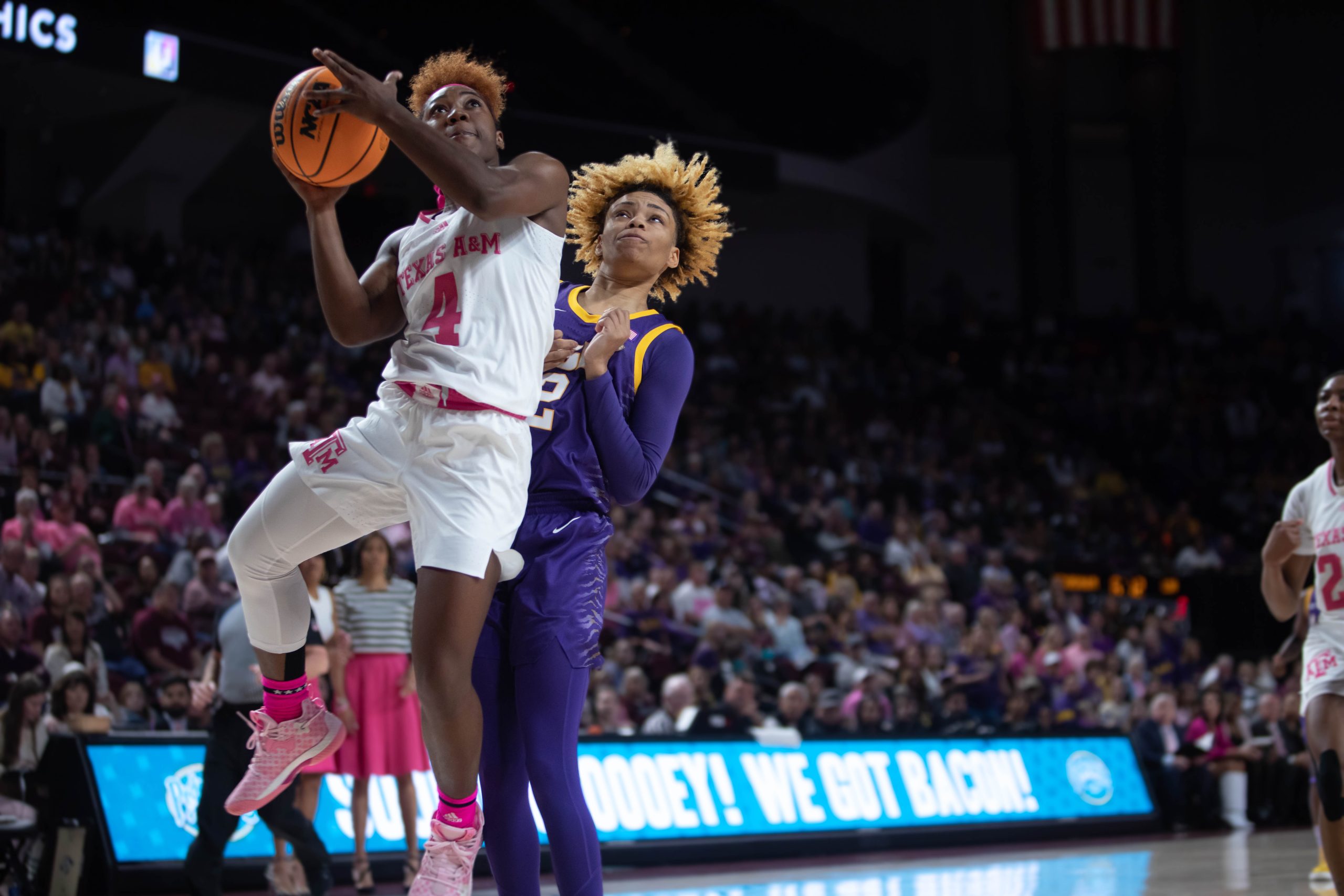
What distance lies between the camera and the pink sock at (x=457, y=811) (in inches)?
118

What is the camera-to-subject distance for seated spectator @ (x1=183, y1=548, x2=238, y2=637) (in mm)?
9062

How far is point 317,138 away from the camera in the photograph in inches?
123

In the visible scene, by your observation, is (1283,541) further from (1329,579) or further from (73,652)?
(73,652)

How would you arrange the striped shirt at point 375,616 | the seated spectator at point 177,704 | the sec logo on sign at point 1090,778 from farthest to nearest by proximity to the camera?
the sec logo on sign at point 1090,778 < the seated spectator at point 177,704 < the striped shirt at point 375,616

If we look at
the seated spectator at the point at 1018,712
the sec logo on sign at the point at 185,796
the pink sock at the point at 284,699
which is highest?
the pink sock at the point at 284,699

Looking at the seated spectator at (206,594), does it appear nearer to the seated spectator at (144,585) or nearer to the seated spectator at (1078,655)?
the seated spectator at (144,585)

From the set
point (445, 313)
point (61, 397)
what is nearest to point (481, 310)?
point (445, 313)

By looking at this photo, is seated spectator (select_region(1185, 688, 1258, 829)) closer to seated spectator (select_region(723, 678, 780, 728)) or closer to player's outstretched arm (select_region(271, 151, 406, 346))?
seated spectator (select_region(723, 678, 780, 728))

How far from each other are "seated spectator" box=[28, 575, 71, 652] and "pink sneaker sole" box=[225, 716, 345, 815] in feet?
17.8

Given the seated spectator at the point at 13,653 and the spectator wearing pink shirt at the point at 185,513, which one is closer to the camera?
the seated spectator at the point at 13,653

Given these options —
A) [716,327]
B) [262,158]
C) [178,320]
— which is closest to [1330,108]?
[716,327]

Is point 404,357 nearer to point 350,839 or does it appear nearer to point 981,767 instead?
point 350,839

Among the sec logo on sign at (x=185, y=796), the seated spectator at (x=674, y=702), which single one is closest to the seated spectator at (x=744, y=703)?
the seated spectator at (x=674, y=702)

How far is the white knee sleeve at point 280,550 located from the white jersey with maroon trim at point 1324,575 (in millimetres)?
3737
